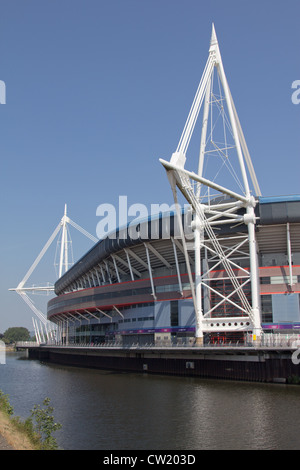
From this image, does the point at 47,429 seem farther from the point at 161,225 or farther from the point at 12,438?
the point at 161,225

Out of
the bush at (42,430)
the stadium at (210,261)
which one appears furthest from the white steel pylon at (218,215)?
the bush at (42,430)

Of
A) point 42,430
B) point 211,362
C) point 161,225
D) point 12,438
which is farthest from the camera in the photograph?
point 161,225

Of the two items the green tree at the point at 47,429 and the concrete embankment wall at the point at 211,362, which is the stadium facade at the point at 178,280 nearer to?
the concrete embankment wall at the point at 211,362

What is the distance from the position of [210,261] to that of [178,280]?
5343 mm

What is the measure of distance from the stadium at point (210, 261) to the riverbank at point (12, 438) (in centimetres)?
2762

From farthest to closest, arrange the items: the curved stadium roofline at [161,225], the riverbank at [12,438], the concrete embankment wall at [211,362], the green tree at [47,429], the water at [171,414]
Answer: the curved stadium roofline at [161,225] < the concrete embankment wall at [211,362] < the water at [171,414] < the green tree at [47,429] < the riverbank at [12,438]

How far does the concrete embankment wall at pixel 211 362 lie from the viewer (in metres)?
44.2

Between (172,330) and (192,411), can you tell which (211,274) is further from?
(192,411)

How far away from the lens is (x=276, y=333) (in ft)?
178

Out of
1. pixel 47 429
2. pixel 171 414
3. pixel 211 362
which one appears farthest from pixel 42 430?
pixel 211 362

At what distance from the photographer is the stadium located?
52219 millimetres

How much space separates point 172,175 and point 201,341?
19490 millimetres

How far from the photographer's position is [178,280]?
6203 cm
